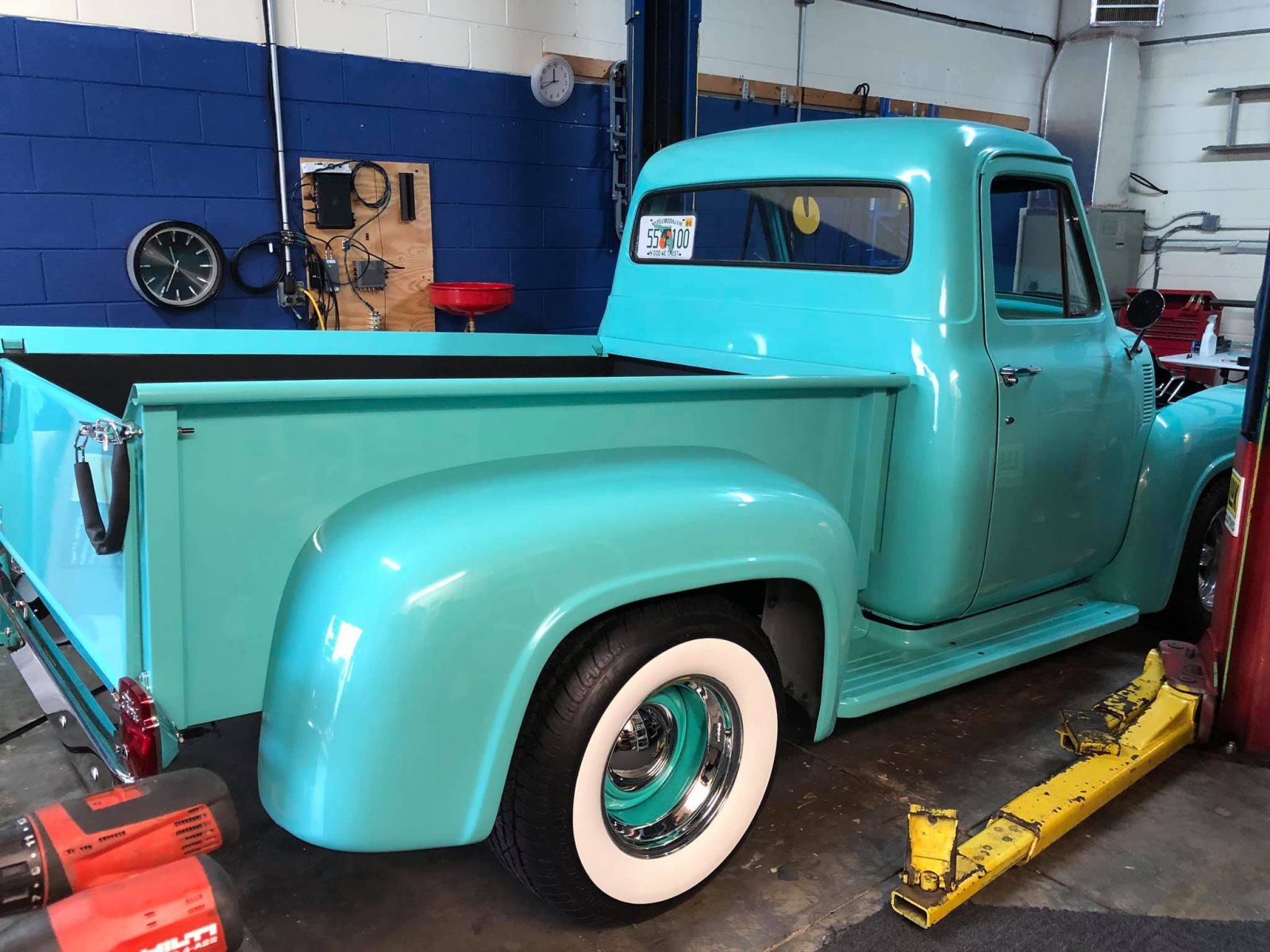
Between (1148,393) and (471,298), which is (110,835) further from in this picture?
(471,298)

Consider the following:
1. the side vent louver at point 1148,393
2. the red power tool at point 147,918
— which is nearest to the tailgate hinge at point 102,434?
→ the red power tool at point 147,918

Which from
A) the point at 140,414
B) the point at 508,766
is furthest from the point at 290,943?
the point at 140,414

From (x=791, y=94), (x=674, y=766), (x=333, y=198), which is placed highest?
(x=791, y=94)

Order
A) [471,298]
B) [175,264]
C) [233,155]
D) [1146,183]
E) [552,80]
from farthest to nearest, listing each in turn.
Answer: [1146,183]
[552,80]
[471,298]
[233,155]
[175,264]

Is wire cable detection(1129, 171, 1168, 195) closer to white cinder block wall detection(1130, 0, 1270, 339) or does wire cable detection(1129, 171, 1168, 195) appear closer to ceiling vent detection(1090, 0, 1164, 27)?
white cinder block wall detection(1130, 0, 1270, 339)

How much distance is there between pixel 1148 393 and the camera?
3500 mm

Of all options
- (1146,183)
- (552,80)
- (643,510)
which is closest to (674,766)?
(643,510)

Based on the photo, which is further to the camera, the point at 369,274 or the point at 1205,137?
the point at 1205,137

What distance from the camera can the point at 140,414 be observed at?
1.51m

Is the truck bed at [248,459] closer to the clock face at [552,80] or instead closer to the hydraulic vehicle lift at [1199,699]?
the hydraulic vehicle lift at [1199,699]

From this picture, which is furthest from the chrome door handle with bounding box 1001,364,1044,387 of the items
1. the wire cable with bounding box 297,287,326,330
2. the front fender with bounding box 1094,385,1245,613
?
the wire cable with bounding box 297,287,326,330

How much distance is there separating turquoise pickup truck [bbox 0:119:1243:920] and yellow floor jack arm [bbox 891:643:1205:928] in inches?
13.1

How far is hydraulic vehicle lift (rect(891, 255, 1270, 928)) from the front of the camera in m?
2.48

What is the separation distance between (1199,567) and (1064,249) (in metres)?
1.50
